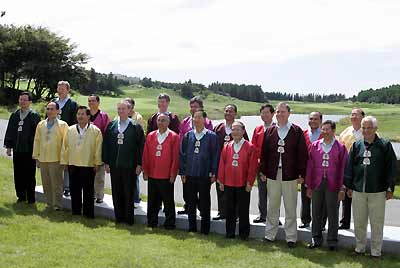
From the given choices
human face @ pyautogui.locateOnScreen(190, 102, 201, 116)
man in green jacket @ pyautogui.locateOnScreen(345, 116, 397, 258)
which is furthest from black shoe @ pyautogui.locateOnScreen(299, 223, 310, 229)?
human face @ pyautogui.locateOnScreen(190, 102, 201, 116)

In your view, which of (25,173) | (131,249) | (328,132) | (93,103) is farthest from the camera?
(25,173)

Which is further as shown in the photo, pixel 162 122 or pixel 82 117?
pixel 82 117

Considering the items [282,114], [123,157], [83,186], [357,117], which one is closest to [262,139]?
[282,114]

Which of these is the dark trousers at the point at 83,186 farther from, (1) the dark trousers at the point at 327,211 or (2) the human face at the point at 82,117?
(1) the dark trousers at the point at 327,211

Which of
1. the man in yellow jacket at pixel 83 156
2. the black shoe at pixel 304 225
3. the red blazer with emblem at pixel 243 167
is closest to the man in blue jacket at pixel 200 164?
the red blazer with emblem at pixel 243 167

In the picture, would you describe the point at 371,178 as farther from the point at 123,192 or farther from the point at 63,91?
the point at 63,91

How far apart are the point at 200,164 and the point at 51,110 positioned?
2603 millimetres

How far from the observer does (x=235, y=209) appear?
23.0ft

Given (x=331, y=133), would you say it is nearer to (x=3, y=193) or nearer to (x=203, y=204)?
(x=203, y=204)

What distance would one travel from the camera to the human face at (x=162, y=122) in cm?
723

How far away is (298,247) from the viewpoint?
659cm

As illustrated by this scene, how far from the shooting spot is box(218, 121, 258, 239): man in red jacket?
6.80 meters

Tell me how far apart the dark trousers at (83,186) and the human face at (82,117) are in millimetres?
688

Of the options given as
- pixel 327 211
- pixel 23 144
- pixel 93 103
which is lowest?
pixel 327 211
